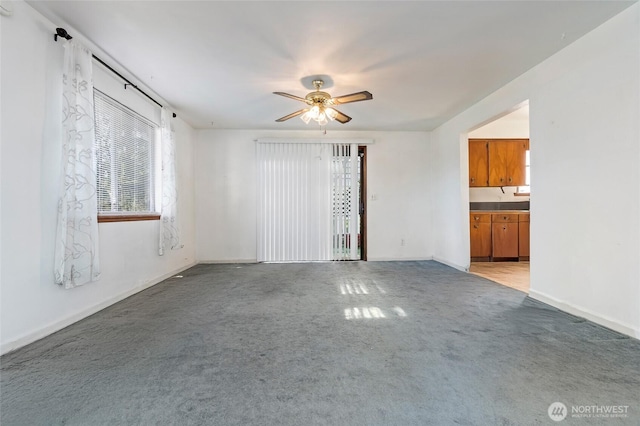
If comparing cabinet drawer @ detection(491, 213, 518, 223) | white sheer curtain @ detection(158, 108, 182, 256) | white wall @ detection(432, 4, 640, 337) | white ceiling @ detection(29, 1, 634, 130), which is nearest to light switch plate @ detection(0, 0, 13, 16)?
white ceiling @ detection(29, 1, 634, 130)

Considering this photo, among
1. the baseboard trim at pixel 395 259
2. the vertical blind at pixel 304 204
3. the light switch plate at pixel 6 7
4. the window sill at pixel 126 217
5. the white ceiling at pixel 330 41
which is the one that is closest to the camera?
the light switch plate at pixel 6 7

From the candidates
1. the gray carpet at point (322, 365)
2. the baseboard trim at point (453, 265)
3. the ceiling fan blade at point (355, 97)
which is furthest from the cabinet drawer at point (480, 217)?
the ceiling fan blade at point (355, 97)

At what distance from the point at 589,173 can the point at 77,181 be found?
4.37 m

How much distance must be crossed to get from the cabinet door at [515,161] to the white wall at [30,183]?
6.29 meters

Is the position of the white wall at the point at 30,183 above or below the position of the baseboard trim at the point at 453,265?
above

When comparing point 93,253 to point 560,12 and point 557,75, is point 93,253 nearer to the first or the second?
point 560,12

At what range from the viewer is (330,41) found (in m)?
2.31

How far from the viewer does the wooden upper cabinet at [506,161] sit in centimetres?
492

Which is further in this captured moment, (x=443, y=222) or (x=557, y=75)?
(x=443, y=222)

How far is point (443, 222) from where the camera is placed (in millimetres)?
4797

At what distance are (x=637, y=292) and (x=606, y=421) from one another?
137cm

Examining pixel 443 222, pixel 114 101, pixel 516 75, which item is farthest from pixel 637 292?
pixel 114 101

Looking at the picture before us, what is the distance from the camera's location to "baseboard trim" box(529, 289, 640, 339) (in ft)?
6.49

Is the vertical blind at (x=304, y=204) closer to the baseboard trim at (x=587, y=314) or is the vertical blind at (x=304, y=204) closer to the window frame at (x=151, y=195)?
the window frame at (x=151, y=195)
